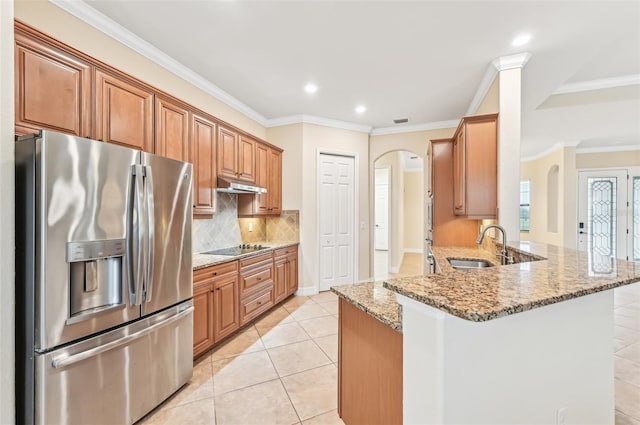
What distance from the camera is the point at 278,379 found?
227cm

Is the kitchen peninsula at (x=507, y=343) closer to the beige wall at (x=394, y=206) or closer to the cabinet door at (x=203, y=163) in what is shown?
the cabinet door at (x=203, y=163)

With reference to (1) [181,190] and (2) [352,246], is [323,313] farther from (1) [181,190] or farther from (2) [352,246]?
(1) [181,190]

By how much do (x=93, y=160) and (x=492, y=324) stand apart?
2041mm

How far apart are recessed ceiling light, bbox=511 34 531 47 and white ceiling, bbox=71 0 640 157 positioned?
51 millimetres

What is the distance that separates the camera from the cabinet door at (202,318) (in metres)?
2.41

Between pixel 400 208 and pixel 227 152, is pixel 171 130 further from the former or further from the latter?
pixel 400 208

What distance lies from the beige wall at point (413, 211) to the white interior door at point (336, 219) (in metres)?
5.01

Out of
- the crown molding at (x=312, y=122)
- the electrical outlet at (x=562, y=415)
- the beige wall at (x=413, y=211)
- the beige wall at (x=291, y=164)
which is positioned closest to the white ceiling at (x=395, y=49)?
the crown molding at (x=312, y=122)

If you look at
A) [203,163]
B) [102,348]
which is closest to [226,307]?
[102,348]

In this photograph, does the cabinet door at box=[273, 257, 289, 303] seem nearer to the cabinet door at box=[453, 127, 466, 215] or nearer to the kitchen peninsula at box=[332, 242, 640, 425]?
the cabinet door at box=[453, 127, 466, 215]

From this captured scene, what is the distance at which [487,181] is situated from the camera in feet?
9.46

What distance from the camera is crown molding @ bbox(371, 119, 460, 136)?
4.70 m

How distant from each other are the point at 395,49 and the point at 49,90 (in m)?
2.67

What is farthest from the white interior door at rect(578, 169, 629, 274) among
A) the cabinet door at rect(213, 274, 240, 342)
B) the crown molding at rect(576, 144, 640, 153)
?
the cabinet door at rect(213, 274, 240, 342)
